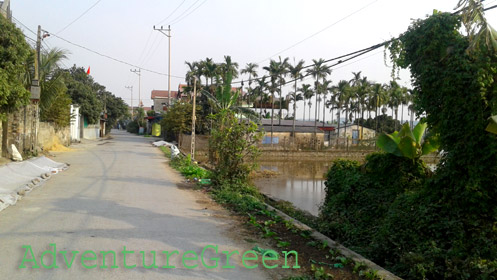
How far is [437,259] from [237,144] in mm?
8416

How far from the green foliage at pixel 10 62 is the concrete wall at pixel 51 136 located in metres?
10.0

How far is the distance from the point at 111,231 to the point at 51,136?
24.3m

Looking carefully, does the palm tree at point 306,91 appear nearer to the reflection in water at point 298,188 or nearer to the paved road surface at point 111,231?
the reflection in water at point 298,188

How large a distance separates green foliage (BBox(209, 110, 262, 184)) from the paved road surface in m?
1.63

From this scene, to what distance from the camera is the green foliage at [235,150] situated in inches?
551

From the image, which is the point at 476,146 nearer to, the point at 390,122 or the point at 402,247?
the point at 402,247

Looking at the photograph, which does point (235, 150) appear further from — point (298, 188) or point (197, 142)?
point (197, 142)

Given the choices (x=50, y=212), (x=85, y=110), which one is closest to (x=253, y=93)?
(x=85, y=110)

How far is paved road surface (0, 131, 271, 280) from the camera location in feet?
17.9

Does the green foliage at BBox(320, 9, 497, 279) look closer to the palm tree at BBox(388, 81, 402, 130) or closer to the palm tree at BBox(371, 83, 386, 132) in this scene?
the palm tree at BBox(388, 81, 402, 130)

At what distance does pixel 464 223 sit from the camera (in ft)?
22.2

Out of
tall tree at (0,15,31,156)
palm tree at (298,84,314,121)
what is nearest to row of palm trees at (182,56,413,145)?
palm tree at (298,84,314,121)

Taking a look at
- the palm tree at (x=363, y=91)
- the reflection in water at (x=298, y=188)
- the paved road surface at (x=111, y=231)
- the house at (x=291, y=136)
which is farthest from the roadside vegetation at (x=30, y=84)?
the palm tree at (x=363, y=91)

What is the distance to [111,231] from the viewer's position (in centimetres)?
750
